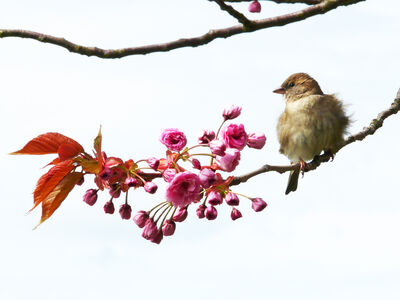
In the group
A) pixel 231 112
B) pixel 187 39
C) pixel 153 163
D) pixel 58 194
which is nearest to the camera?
pixel 187 39

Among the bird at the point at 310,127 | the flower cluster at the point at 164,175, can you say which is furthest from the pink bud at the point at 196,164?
the bird at the point at 310,127

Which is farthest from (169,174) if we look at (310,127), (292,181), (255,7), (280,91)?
(280,91)

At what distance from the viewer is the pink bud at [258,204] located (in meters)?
3.80

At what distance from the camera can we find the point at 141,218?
3.69 metres

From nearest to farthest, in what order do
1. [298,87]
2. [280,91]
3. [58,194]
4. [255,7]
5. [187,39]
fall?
[187,39] → [255,7] → [58,194] → [298,87] → [280,91]

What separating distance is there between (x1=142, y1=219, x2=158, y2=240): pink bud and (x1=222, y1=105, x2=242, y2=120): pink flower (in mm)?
838

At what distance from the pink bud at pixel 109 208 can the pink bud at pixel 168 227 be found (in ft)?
1.17

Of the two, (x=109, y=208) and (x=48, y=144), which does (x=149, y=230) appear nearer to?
(x=109, y=208)

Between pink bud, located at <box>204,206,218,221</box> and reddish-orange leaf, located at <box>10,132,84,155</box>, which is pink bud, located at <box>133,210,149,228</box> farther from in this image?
reddish-orange leaf, located at <box>10,132,84,155</box>

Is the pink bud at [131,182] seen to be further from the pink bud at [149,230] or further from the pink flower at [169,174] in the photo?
the pink bud at [149,230]

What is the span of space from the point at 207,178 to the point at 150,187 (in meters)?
0.34

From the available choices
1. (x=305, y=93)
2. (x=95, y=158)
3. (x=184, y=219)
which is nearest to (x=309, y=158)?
(x=305, y=93)

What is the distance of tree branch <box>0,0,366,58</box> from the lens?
8.94ft

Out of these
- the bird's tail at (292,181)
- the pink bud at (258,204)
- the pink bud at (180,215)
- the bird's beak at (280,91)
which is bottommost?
the bird's tail at (292,181)
